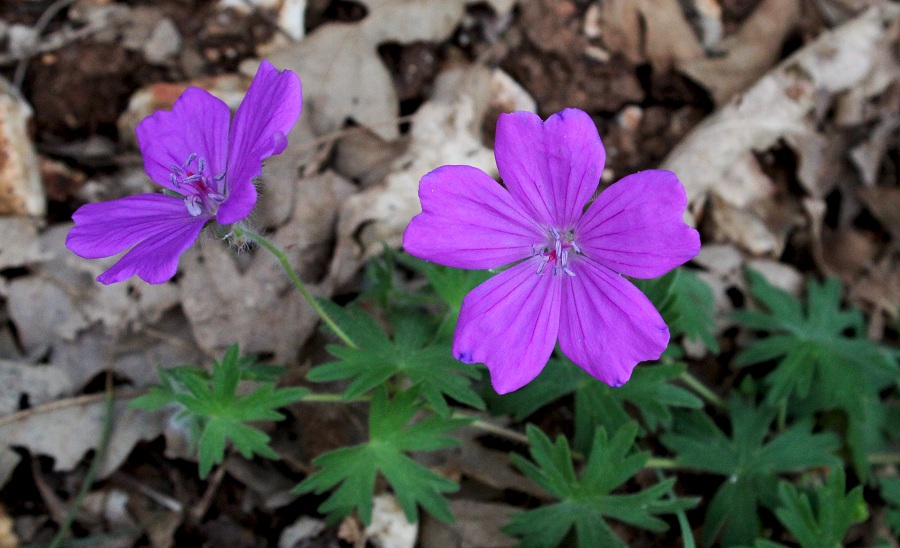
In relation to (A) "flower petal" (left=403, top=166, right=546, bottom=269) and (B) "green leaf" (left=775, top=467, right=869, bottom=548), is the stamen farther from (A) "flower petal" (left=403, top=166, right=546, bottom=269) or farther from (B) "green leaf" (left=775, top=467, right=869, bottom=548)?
(B) "green leaf" (left=775, top=467, right=869, bottom=548)

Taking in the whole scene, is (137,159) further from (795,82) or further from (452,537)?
(795,82)

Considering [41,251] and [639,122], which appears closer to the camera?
[41,251]

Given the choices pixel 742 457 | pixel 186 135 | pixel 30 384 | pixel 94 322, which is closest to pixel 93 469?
pixel 30 384

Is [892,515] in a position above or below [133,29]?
below

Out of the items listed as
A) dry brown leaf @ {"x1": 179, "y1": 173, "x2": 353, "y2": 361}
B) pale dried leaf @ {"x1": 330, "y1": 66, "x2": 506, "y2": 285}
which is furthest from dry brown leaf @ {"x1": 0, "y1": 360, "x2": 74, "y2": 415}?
pale dried leaf @ {"x1": 330, "y1": 66, "x2": 506, "y2": 285}

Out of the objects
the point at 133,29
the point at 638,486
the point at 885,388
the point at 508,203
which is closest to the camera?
the point at 508,203

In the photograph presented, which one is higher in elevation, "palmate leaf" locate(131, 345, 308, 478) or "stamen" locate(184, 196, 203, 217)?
"stamen" locate(184, 196, 203, 217)

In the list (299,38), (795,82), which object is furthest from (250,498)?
(795,82)
